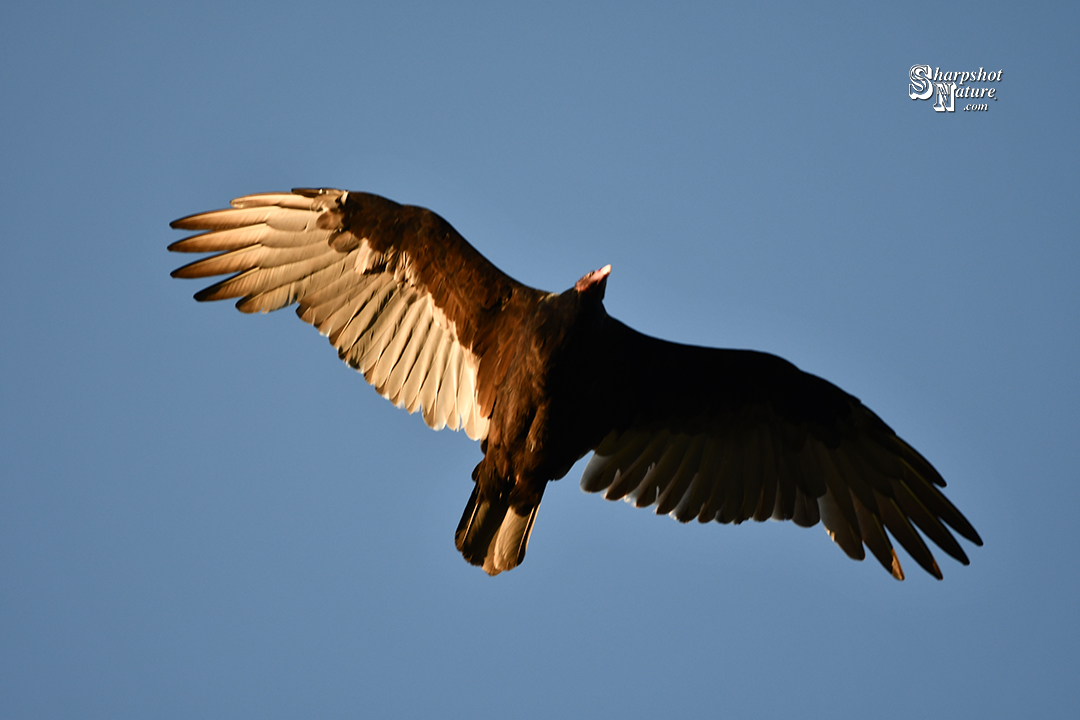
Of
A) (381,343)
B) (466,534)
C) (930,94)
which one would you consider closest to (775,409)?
(466,534)

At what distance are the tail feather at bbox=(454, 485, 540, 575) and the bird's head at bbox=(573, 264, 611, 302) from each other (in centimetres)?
133

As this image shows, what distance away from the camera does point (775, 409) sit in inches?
225

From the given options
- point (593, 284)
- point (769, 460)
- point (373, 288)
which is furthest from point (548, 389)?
point (769, 460)

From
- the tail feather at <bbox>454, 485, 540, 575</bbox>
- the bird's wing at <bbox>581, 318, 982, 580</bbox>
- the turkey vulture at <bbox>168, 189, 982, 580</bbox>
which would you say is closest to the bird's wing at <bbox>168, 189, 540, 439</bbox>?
the turkey vulture at <bbox>168, 189, 982, 580</bbox>

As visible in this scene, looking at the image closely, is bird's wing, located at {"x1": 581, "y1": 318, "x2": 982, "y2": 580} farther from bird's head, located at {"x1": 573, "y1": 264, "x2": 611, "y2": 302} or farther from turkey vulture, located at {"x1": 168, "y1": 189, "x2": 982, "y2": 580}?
bird's head, located at {"x1": 573, "y1": 264, "x2": 611, "y2": 302}

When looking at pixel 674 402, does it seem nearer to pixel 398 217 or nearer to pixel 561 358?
pixel 561 358

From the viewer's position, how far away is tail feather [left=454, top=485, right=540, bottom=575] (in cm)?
523

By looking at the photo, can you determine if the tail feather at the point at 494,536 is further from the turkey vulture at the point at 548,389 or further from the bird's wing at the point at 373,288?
the bird's wing at the point at 373,288

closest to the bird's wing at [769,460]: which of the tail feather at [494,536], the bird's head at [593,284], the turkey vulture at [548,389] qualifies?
the turkey vulture at [548,389]

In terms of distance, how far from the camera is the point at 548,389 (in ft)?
15.6

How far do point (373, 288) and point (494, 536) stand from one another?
63.8 inches

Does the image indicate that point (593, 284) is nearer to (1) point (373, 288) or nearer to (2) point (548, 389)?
(2) point (548, 389)

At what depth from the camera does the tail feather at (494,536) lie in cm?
523

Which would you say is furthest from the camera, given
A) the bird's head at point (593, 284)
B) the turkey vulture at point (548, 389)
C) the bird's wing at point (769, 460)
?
the bird's wing at point (769, 460)
